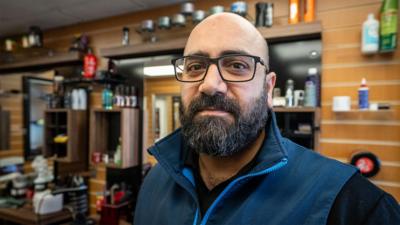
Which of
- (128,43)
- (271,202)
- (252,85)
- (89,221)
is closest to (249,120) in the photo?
(252,85)

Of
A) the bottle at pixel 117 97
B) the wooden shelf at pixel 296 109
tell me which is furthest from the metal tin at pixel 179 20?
the wooden shelf at pixel 296 109

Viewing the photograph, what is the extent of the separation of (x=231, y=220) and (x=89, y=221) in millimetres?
2066

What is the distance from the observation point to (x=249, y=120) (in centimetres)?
75

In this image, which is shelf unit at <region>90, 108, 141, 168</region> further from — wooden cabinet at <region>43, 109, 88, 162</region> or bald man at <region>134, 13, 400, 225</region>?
bald man at <region>134, 13, 400, 225</region>

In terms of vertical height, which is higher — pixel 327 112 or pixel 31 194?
pixel 327 112

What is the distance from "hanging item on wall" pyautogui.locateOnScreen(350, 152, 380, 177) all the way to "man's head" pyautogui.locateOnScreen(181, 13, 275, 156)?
1.15m

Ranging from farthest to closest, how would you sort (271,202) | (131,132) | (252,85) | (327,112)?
(131,132) → (327,112) → (252,85) → (271,202)

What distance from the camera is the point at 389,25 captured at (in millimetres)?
1487

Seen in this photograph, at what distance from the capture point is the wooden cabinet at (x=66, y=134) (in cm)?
250

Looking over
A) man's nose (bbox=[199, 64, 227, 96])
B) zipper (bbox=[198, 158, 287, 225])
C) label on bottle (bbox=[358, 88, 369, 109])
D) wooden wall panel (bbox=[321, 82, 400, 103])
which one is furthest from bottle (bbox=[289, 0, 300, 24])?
zipper (bbox=[198, 158, 287, 225])

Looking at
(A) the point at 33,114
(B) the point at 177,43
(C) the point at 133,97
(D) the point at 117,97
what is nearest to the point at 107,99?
(D) the point at 117,97

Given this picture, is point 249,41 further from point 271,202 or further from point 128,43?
point 128,43

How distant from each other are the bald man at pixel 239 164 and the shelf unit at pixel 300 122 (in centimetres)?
85

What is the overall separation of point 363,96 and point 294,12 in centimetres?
71
